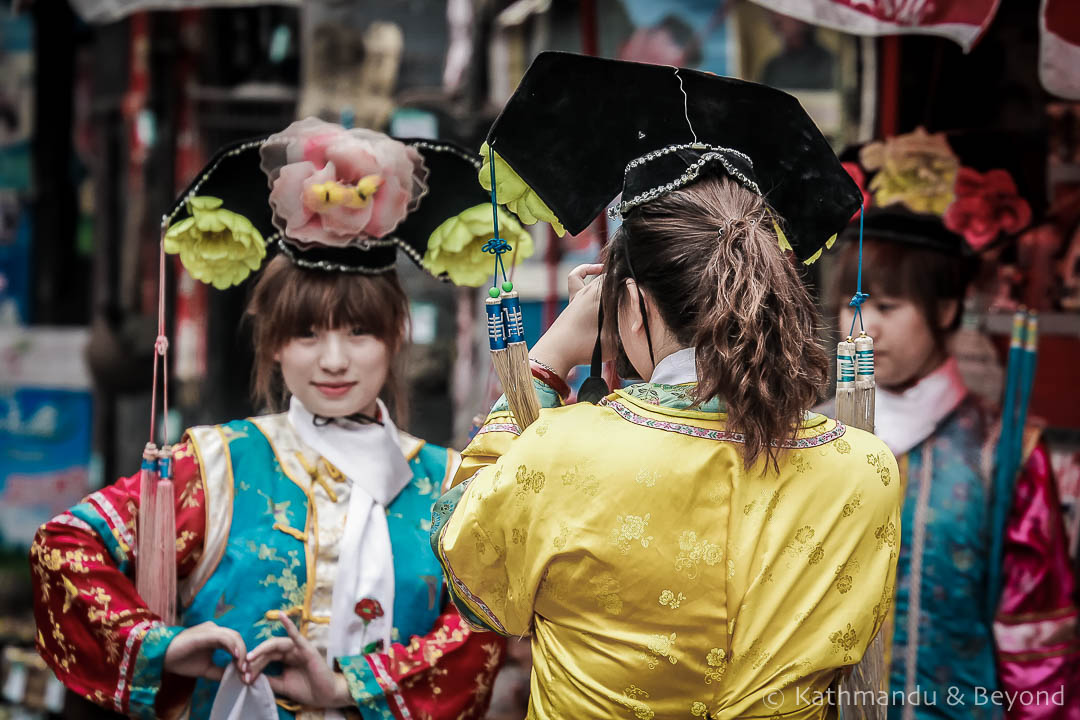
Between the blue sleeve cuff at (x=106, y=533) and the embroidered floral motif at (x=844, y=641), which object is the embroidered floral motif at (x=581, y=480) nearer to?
the embroidered floral motif at (x=844, y=641)

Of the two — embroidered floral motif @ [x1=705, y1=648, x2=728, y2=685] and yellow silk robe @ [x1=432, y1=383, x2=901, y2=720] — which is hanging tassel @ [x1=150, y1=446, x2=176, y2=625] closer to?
yellow silk robe @ [x1=432, y1=383, x2=901, y2=720]

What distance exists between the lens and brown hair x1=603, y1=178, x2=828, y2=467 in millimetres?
1578

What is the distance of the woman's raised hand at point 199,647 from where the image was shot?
86.1 inches

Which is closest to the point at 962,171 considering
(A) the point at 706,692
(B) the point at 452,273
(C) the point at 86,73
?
(B) the point at 452,273

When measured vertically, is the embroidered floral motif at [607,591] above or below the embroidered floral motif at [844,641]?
above

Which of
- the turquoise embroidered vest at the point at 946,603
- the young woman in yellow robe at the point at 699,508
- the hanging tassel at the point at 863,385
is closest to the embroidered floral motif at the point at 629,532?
the young woman in yellow robe at the point at 699,508

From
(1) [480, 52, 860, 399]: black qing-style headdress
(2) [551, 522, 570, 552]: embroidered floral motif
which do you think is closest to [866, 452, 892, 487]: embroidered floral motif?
(1) [480, 52, 860, 399]: black qing-style headdress

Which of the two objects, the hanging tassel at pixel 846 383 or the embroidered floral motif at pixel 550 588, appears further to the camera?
the hanging tassel at pixel 846 383

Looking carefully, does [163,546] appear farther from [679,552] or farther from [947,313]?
[947,313]

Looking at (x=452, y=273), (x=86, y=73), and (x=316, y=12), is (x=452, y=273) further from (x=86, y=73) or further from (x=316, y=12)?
(x=86, y=73)

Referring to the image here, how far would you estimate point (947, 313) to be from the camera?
3129 millimetres

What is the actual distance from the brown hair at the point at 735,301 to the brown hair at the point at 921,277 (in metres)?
1.49

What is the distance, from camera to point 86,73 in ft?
16.6

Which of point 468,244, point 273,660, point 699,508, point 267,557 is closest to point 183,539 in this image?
point 267,557
